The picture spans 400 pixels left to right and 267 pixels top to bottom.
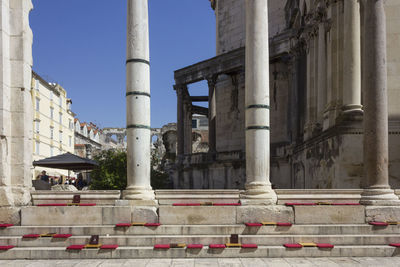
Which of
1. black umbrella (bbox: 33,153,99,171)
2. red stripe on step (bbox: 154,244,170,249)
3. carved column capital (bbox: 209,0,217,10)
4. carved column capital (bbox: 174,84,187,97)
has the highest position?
carved column capital (bbox: 209,0,217,10)

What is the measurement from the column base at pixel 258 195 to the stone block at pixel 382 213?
97.9 inches

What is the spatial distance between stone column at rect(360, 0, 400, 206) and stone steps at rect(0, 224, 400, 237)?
0.91m

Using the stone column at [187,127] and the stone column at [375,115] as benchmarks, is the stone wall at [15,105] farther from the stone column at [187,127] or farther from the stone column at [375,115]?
the stone column at [187,127]

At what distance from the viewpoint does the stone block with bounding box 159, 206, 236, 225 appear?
10.0m

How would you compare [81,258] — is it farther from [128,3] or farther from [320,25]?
[320,25]

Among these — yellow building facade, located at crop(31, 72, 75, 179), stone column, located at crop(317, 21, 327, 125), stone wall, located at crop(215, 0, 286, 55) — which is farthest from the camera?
→ yellow building facade, located at crop(31, 72, 75, 179)

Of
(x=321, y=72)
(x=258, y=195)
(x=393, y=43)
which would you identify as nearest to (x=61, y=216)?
(x=258, y=195)

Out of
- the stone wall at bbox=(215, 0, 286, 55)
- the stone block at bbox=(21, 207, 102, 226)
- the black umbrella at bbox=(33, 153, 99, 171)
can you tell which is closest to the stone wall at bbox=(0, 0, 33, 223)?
the stone block at bbox=(21, 207, 102, 226)

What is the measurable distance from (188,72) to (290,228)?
79.2 feet

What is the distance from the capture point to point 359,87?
577 inches

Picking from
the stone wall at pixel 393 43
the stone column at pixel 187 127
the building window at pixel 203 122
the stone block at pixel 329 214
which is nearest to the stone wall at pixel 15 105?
the stone block at pixel 329 214

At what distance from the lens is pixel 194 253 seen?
360 inches

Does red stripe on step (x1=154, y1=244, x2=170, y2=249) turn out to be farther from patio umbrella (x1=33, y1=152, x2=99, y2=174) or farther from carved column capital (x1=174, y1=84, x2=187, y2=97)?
carved column capital (x1=174, y1=84, x2=187, y2=97)

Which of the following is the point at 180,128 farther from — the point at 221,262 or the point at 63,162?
the point at 221,262
